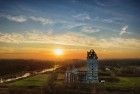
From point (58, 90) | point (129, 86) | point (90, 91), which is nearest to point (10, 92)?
point (58, 90)

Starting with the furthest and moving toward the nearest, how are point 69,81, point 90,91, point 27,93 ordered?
point 69,81 → point 90,91 → point 27,93

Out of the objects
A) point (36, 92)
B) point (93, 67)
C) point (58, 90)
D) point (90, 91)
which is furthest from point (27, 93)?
point (93, 67)

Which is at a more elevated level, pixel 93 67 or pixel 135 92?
pixel 93 67

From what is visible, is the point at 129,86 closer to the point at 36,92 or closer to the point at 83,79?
the point at 83,79

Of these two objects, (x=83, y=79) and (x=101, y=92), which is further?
(x=83, y=79)

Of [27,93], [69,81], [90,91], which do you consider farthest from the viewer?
[69,81]

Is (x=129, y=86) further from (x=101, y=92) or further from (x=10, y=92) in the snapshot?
(x=10, y=92)
